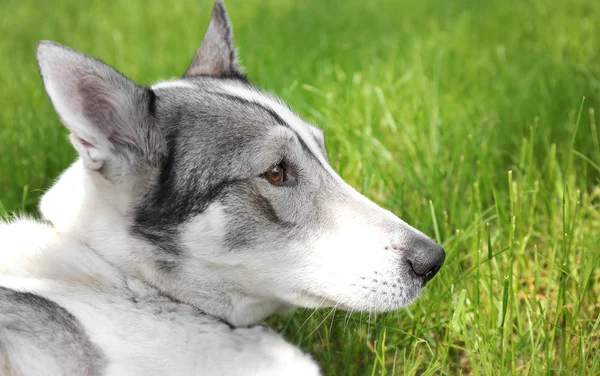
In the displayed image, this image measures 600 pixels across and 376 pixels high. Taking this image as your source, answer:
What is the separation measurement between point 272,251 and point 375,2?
755 centimetres

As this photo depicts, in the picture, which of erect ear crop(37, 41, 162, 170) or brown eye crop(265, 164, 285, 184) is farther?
brown eye crop(265, 164, 285, 184)

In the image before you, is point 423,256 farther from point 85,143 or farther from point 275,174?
point 85,143

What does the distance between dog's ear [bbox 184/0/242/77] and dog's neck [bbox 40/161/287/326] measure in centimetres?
98

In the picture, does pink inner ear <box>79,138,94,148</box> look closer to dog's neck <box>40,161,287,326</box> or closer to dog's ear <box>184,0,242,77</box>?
dog's neck <box>40,161,287,326</box>

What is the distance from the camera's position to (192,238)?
2637 millimetres

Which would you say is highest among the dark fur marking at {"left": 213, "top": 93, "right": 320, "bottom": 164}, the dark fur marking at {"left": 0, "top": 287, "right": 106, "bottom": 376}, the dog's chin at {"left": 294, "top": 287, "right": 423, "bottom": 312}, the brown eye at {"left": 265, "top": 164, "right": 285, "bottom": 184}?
the dark fur marking at {"left": 213, "top": 93, "right": 320, "bottom": 164}

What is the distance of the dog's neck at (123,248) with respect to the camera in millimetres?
2654

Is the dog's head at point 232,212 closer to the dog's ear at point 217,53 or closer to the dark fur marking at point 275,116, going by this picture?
the dark fur marking at point 275,116

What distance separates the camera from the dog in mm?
2545

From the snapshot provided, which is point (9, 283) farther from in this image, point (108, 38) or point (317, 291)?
point (108, 38)

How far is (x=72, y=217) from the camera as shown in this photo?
2.72 m

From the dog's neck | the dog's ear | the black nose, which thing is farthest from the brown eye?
the dog's ear

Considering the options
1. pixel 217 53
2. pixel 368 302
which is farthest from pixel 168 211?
pixel 217 53

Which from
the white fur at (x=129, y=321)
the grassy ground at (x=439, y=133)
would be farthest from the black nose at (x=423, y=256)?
the white fur at (x=129, y=321)
